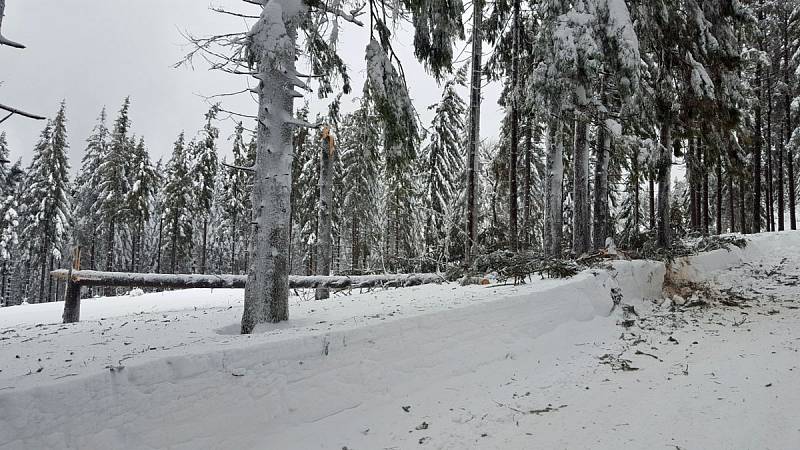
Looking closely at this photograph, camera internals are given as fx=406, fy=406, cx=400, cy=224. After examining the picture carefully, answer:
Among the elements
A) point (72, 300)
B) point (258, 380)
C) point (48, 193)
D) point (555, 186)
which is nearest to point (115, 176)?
point (48, 193)

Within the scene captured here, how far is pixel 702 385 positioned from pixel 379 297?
14.0ft

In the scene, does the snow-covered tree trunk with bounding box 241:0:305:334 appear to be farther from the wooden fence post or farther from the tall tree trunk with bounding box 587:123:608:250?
the tall tree trunk with bounding box 587:123:608:250

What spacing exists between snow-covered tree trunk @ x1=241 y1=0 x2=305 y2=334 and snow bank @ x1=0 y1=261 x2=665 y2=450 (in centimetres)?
92

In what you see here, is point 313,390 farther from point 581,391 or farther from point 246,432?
point 581,391

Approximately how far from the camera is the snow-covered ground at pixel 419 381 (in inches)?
97.8

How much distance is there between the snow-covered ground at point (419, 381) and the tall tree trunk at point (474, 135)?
4843mm

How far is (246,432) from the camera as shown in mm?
2809

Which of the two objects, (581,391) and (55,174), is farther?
(55,174)

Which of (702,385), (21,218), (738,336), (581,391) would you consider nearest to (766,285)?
(738,336)

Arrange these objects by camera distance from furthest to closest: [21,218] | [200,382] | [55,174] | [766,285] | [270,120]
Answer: [21,218], [55,174], [766,285], [270,120], [200,382]

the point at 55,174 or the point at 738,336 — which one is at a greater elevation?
the point at 55,174

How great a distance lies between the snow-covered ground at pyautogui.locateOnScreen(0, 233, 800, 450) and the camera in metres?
2.48

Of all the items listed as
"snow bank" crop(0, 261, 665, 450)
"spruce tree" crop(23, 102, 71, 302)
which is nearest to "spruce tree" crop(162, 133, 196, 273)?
"spruce tree" crop(23, 102, 71, 302)

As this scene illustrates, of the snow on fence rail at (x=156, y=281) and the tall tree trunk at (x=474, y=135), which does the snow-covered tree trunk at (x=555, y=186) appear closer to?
the tall tree trunk at (x=474, y=135)
